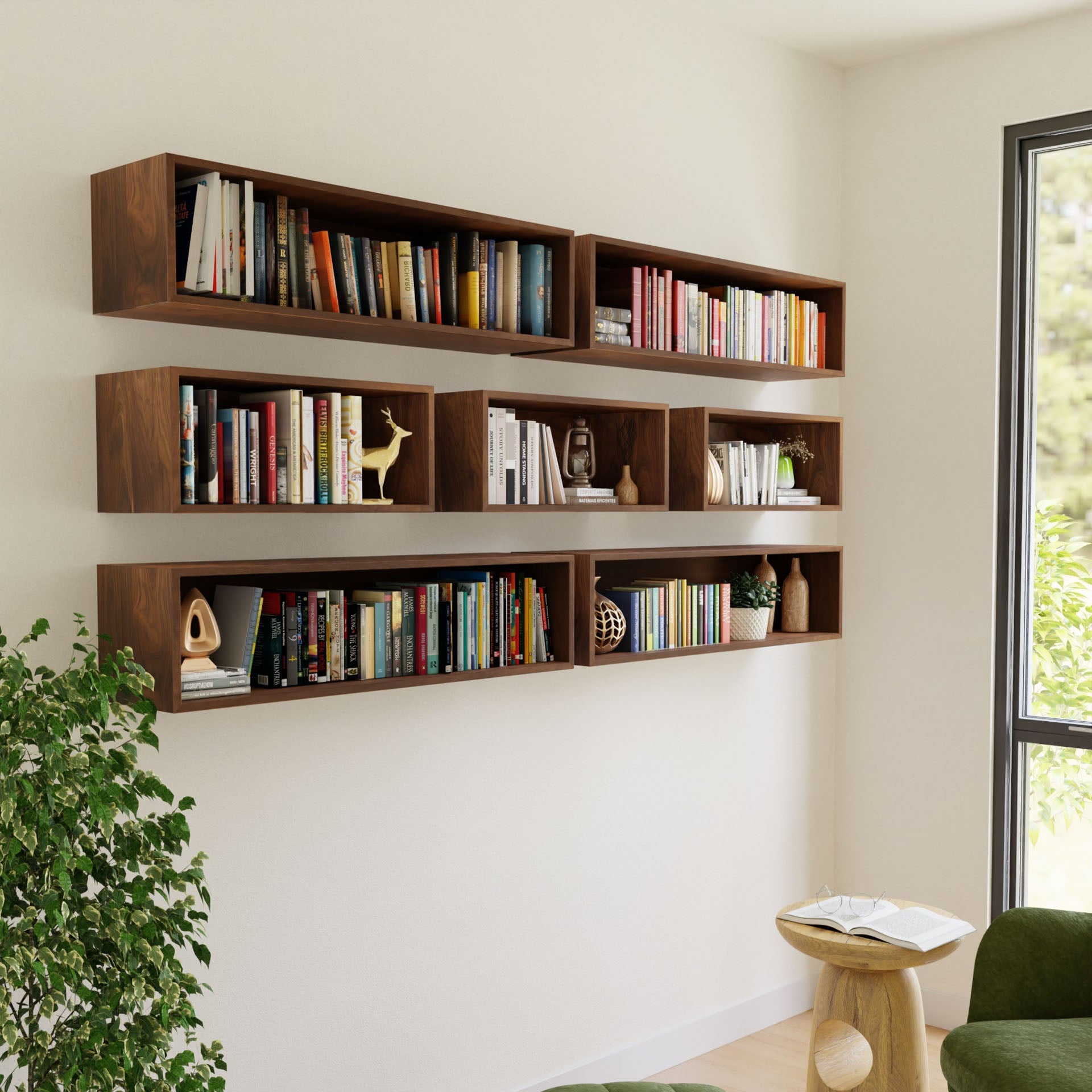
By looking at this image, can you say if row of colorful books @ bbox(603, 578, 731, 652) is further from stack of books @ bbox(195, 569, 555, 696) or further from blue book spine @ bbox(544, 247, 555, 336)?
blue book spine @ bbox(544, 247, 555, 336)

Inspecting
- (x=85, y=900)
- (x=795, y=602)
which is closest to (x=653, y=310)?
(x=795, y=602)

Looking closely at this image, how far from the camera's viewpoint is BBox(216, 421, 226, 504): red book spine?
2.31 metres

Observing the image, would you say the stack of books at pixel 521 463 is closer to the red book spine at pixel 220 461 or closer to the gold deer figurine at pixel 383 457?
the gold deer figurine at pixel 383 457

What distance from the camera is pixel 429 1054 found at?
9.73ft

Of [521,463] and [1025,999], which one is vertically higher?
[521,463]

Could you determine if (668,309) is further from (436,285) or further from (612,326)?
(436,285)

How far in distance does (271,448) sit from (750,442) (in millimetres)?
1774

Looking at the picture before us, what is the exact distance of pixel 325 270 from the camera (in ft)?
8.12

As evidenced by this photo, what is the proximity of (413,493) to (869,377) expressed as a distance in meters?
1.93

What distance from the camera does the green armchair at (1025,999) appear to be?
2422mm

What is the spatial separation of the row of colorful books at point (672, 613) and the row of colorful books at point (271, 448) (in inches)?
33.7

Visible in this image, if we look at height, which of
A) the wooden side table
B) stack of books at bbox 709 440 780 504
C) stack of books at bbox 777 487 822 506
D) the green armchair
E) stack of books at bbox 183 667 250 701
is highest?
stack of books at bbox 709 440 780 504

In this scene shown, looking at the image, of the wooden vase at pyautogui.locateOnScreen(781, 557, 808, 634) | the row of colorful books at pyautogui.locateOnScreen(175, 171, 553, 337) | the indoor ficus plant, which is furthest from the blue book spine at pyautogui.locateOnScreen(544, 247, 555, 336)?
the indoor ficus plant

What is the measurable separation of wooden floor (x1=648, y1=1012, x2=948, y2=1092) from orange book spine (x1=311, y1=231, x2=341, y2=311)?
7.34ft
